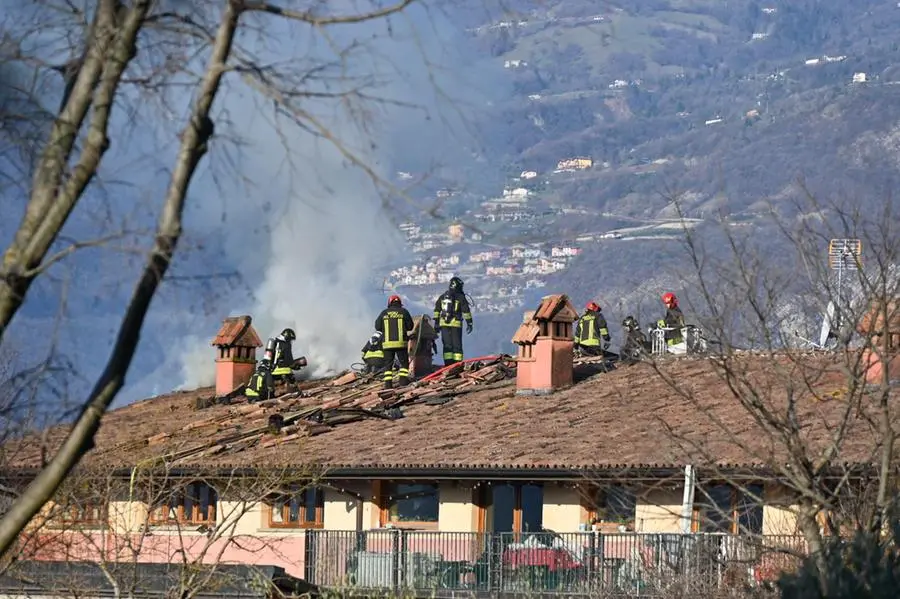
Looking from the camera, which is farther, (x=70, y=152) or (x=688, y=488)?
(x=688, y=488)

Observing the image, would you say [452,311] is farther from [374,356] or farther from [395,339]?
[374,356]

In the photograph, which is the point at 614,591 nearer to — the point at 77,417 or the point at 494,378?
the point at 494,378

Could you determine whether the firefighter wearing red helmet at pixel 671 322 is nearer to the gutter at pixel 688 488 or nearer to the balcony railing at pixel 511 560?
the balcony railing at pixel 511 560

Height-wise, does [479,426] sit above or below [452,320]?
below

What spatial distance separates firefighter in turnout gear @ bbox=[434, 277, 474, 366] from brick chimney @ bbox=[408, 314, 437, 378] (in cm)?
86

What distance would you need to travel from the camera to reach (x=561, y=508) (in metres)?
31.5

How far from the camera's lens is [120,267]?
883 cm

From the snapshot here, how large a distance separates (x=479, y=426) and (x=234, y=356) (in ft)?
39.1

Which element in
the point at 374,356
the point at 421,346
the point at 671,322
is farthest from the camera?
the point at 421,346

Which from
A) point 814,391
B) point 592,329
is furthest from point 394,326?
point 814,391

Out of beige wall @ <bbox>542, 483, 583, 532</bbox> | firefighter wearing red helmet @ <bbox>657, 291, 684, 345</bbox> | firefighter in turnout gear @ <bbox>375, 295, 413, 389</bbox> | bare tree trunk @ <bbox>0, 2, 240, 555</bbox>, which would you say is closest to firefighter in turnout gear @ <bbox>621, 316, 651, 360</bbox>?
firefighter wearing red helmet @ <bbox>657, 291, 684, 345</bbox>

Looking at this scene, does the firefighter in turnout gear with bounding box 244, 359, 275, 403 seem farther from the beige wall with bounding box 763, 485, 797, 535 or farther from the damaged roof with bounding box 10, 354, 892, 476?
the beige wall with bounding box 763, 485, 797, 535

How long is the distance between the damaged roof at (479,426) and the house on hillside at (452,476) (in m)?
0.06

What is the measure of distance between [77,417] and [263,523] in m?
26.0
